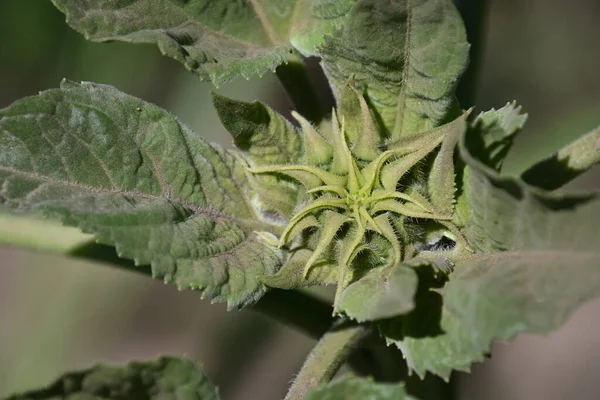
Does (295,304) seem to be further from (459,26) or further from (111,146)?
(459,26)

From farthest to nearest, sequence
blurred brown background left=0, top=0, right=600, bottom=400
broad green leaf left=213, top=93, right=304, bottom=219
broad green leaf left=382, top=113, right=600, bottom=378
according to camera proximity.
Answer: blurred brown background left=0, top=0, right=600, bottom=400, broad green leaf left=213, top=93, right=304, bottom=219, broad green leaf left=382, top=113, right=600, bottom=378

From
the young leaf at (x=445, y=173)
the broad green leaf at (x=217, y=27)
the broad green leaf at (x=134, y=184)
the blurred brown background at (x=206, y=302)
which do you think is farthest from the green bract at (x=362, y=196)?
the blurred brown background at (x=206, y=302)

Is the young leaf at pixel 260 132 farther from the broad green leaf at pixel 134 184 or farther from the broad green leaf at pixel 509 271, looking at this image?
the broad green leaf at pixel 509 271

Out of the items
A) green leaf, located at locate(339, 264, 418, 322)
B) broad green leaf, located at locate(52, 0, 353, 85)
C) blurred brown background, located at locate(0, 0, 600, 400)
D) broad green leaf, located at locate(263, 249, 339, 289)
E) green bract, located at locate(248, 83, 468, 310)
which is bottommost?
blurred brown background, located at locate(0, 0, 600, 400)

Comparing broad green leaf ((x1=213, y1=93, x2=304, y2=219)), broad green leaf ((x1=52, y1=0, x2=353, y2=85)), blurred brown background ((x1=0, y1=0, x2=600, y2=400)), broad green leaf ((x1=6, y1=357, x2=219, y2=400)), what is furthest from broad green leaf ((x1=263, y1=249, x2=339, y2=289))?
blurred brown background ((x1=0, y1=0, x2=600, y2=400))

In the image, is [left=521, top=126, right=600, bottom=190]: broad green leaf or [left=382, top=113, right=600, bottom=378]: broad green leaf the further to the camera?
[left=521, top=126, right=600, bottom=190]: broad green leaf

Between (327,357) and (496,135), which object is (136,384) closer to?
Answer: (327,357)

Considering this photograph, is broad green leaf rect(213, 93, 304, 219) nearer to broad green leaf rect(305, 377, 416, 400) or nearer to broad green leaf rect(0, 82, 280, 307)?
broad green leaf rect(0, 82, 280, 307)

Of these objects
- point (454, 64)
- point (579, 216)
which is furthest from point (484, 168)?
point (454, 64)
